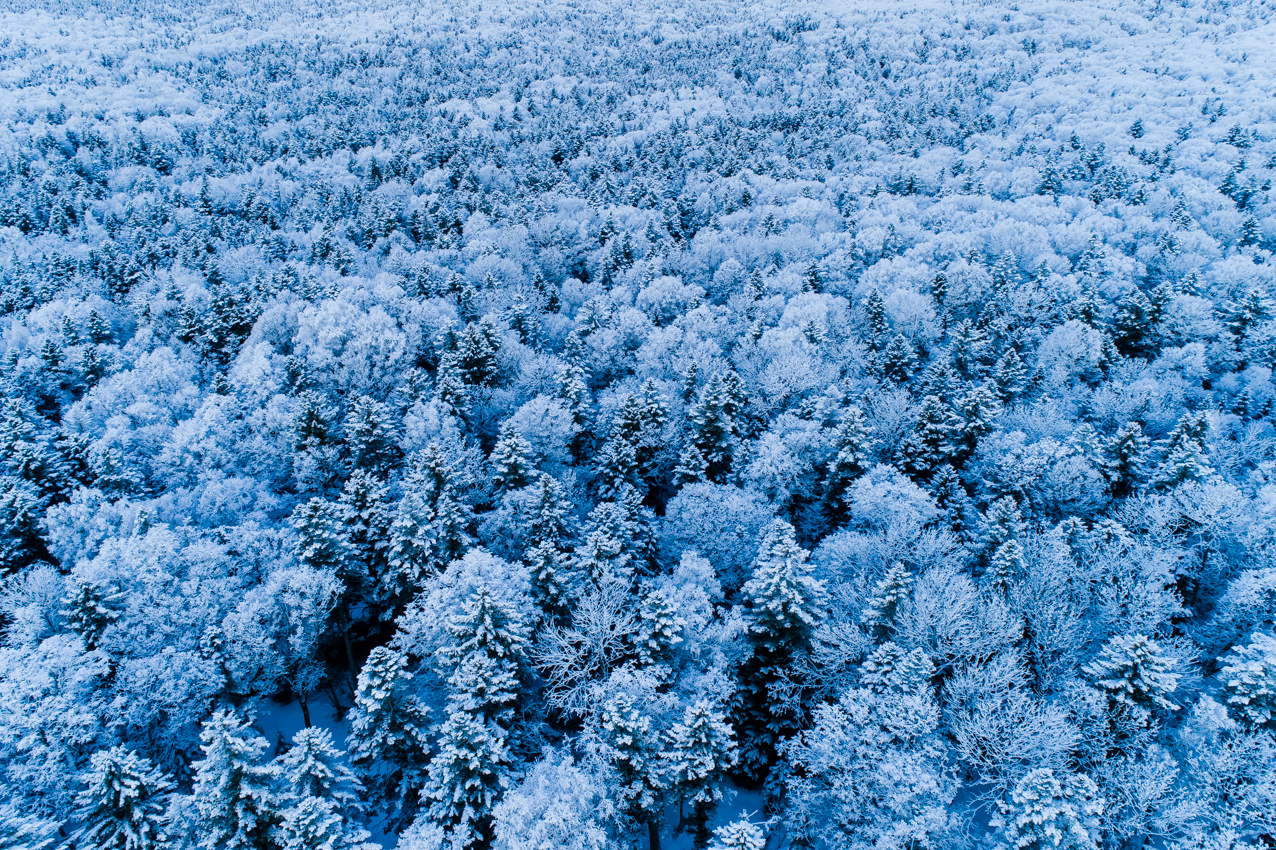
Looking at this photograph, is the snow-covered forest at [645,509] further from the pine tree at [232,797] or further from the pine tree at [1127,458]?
the pine tree at [1127,458]

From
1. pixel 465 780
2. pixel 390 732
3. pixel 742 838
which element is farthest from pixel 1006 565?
pixel 390 732

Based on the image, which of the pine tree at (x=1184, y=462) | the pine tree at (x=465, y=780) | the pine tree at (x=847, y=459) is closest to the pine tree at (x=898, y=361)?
the pine tree at (x=847, y=459)

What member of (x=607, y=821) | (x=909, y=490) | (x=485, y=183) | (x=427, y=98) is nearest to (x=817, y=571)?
(x=909, y=490)

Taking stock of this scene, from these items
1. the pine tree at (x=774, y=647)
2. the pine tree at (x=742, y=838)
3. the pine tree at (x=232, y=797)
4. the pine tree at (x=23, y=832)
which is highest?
the pine tree at (x=232, y=797)

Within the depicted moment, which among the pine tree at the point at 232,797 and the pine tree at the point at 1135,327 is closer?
the pine tree at the point at 232,797

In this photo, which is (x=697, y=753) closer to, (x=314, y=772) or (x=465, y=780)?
(x=465, y=780)

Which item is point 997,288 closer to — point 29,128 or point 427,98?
point 427,98
